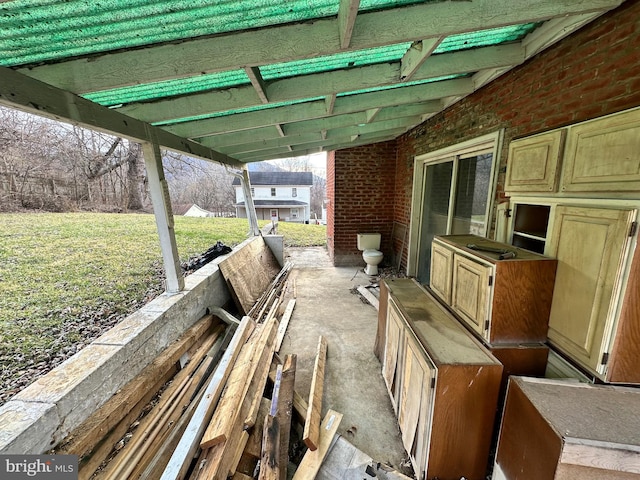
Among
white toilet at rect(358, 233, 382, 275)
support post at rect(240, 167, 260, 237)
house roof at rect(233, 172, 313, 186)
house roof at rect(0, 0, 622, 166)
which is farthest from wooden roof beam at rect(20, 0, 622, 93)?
Result: house roof at rect(233, 172, 313, 186)

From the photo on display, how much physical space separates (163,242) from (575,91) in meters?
3.63

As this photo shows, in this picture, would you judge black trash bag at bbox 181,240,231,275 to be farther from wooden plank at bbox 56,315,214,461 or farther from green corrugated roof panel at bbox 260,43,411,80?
green corrugated roof panel at bbox 260,43,411,80

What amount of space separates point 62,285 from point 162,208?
229cm

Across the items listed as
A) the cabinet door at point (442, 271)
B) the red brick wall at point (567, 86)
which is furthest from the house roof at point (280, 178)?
the cabinet door at point (442, 271)

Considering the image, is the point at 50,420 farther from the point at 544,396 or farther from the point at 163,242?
the point at 544,396

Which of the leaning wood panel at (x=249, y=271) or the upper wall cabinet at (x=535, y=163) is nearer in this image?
the upper wall cabinet at (x=535, y=163)

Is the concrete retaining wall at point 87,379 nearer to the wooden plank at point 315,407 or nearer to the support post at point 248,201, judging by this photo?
the wooden plank at point 315,407

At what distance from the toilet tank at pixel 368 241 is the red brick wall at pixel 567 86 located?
2.74 meters

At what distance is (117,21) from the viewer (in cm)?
116

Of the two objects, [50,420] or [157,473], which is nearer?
[50,420]

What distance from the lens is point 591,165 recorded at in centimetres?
143

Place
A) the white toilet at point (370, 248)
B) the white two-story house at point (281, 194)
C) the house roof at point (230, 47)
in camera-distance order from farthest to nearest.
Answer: the white two-story house at point (281, 194) < the white toilet at point (370, 248) < the house roof at point (230, 47)

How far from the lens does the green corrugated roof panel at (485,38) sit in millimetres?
1829

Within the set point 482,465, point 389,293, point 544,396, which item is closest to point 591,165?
point 544,396
